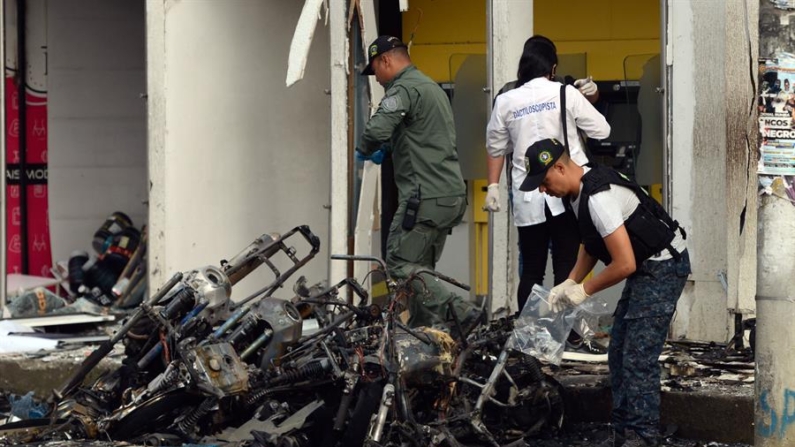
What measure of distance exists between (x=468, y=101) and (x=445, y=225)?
2.18 m

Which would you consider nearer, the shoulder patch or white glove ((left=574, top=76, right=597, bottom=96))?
the shoulder patch

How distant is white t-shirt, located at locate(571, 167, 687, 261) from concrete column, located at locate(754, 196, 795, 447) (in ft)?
1.88

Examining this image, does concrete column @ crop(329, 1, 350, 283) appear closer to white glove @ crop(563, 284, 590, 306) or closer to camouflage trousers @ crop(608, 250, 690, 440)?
white glove @ crop(563, 284, 590, 306)

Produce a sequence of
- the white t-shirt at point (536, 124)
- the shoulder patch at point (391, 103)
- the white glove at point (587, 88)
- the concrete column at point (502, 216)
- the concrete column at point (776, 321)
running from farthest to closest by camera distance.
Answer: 1. the concrete column at point (502, 216)
2. the white glove at point (587, 88)
3. the shoulder patch at point (391, 103)
4. the white t-shirt at point (536, 124)
5. the concrete column at point (776, 321)

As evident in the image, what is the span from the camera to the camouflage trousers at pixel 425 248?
7.36 meters

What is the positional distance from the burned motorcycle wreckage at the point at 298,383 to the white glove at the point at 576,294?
50 centimetres

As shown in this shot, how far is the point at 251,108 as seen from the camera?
9.38 m

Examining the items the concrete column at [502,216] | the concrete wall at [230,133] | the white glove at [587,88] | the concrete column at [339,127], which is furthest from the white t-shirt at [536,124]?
the concrete wall at [230,133]

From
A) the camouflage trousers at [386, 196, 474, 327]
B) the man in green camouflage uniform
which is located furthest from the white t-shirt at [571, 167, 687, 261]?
the man in green camouflage uniform

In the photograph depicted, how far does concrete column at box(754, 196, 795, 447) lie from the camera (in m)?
5.31

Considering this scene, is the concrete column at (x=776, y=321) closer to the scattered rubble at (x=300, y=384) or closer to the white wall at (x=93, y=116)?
the scattered rubble at (x=300, y=384)

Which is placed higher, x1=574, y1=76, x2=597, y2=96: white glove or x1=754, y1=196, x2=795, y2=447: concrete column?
x1=574, y1=76, x2=597, y2=96: white glove

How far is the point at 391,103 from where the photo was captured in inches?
296

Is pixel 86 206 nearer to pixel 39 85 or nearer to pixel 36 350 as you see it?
pixel 39 85
